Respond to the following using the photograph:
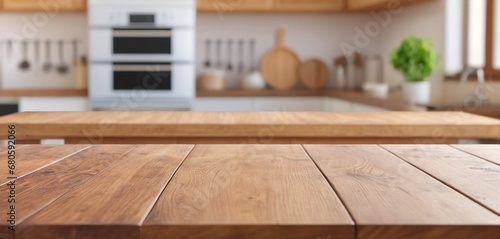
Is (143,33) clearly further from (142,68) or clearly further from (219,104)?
(219,104)

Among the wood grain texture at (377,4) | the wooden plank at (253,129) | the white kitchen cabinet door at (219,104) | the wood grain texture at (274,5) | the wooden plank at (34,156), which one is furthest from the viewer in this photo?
the wood grain texture at (274,5)

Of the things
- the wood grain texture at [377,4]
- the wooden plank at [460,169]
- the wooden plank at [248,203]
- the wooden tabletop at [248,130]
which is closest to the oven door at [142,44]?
the wood grain texture at [377,4]

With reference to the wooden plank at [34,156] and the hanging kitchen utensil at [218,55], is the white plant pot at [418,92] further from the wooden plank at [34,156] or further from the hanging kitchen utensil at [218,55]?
the wooden plank at [34,156]

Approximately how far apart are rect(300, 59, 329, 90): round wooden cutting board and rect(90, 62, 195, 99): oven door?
1.08 meters

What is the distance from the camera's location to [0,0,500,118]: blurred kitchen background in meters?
4.04

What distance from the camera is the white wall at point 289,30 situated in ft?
18.1

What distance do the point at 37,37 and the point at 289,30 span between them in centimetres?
208

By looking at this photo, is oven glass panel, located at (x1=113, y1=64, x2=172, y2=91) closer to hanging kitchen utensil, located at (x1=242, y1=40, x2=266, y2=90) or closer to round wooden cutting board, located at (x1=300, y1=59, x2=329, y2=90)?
hanging kitchen utensil, located at (x1=242, y1=40, x2=266, y2=90)

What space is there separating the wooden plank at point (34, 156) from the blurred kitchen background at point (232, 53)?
248 centimetres

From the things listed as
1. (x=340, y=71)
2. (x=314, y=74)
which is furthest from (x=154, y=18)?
(x=340, y=71)

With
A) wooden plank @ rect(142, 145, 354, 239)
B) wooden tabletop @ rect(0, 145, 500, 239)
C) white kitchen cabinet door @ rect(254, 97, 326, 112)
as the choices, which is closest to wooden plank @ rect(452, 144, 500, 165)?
wooden tabletop @ rect(0, 145, 500, 239)

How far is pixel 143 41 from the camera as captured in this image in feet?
16.0

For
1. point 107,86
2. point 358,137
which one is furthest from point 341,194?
point 107,86

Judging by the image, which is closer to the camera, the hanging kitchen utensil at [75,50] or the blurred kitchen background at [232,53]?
the blurred kitchen background at [232,53]
